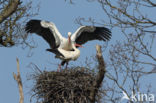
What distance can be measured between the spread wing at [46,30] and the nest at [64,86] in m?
1.55

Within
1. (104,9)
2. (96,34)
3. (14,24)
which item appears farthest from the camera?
(96,34)

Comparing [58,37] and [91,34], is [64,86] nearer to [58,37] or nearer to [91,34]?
[58,37]

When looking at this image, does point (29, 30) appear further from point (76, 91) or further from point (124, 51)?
point (124, 51)

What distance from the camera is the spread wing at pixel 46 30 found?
29.7 ft

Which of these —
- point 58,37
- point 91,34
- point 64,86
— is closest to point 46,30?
point 58,37

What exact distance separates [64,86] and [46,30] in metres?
2.26

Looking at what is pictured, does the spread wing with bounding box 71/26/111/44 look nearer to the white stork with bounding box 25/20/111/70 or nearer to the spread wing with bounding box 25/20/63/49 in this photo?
the white stork with bounding box 25/20/111/70

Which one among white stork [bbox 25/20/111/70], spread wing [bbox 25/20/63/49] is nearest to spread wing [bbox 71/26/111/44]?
white stork [bbox 25/20/111/70]

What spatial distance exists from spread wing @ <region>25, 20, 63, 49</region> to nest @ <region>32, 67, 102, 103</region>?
5.09ft

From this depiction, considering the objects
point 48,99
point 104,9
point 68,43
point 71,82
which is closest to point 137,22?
point 104,9

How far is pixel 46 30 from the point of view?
9.10 m

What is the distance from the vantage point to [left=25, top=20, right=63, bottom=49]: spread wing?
29.7 feet

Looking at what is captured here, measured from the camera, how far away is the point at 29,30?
356 inches

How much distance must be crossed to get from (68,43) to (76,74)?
1.49m
